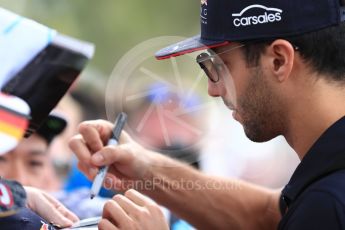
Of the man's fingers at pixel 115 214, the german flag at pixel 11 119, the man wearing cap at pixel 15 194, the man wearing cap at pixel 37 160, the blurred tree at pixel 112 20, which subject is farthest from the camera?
the blurred tree at pixel 112 20

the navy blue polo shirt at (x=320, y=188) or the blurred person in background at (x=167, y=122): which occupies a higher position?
the navy blue polo shirt at (x=320, y=188)

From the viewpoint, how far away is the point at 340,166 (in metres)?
1.57

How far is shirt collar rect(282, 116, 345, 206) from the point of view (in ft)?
5.22

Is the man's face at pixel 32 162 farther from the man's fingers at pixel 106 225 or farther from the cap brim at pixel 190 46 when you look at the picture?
the man's fingers at pixel 106 225

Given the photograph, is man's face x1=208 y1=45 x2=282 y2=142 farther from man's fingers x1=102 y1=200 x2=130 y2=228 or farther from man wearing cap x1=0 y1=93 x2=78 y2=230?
man wearing cap x1=0 y1=93 x2=78 y2=230

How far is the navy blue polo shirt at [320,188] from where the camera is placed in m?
1.45

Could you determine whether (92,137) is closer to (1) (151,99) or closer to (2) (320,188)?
(1) (151,99)

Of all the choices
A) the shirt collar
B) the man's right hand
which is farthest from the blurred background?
the shirt collar

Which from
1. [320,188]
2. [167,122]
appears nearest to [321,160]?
[320,188]

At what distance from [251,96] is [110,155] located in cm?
57

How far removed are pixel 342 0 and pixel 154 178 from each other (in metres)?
1.00

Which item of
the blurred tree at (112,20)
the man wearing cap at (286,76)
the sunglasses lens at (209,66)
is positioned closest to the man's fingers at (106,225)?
the man wearing cap at (286,76)

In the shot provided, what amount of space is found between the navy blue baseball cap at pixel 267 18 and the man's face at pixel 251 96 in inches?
2.4

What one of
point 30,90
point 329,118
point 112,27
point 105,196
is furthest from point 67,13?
point 329,118
